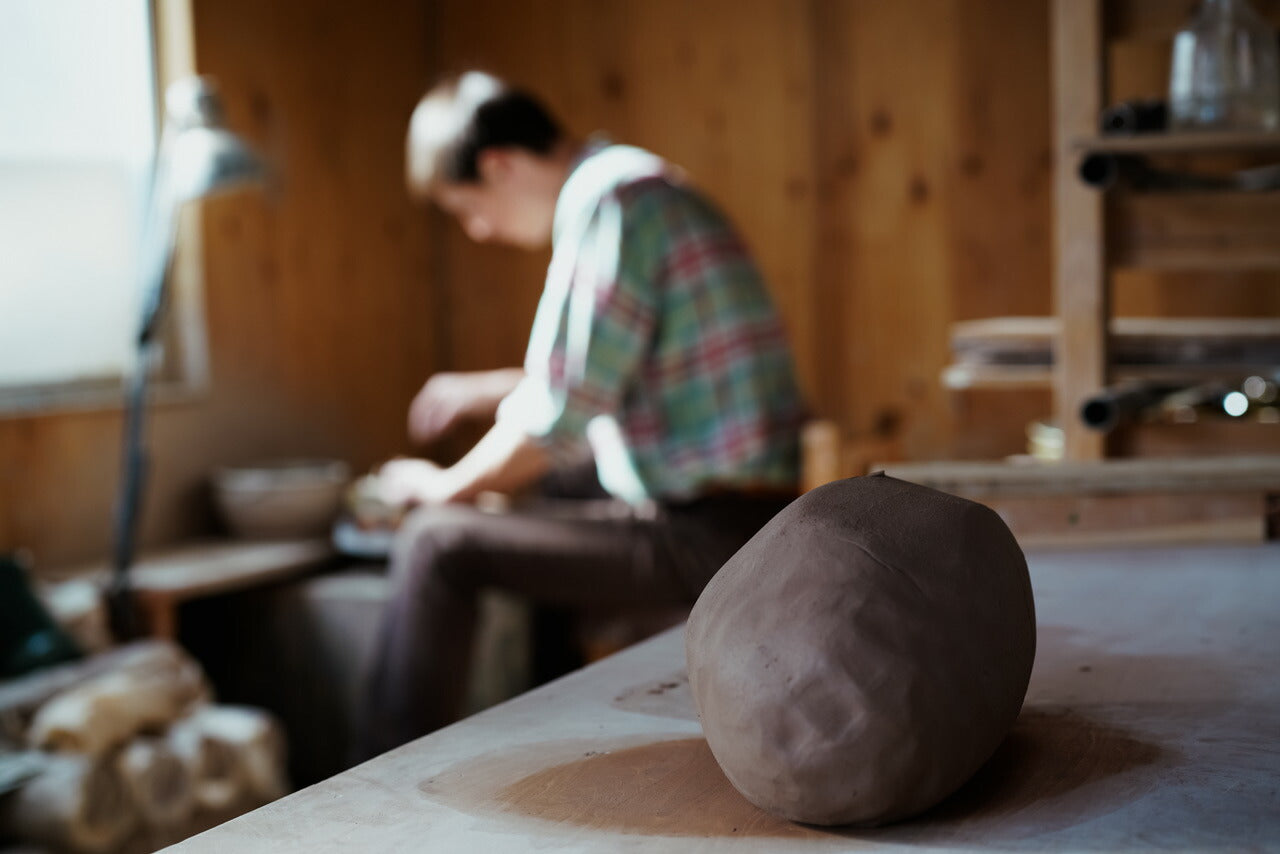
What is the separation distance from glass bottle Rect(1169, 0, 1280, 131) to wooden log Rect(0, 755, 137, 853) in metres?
1.62

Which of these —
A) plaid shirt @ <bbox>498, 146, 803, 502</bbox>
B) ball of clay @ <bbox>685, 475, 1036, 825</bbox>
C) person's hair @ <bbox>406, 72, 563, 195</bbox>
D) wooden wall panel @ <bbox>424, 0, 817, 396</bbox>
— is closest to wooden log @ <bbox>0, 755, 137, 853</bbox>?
plaid shirt @ <bbox>498, 146, 803, 502</bbox>

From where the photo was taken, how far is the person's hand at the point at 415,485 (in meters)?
2.06

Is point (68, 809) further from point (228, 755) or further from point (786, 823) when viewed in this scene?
point (786, 823)

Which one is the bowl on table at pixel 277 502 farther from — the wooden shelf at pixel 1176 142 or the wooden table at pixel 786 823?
the wooden table at pixel 786 823

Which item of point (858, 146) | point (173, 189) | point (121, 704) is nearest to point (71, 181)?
point (173, 189)

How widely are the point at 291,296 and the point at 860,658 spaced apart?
8.22 ft

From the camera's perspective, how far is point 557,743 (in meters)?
0.70

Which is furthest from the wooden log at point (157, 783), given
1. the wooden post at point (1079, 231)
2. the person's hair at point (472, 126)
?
the wooden post at point (1079, 231)

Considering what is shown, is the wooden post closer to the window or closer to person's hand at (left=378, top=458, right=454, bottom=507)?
person's hand at (left=378, top=458, right=454, bottom=507)

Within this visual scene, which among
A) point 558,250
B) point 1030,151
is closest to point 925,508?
point 558,250

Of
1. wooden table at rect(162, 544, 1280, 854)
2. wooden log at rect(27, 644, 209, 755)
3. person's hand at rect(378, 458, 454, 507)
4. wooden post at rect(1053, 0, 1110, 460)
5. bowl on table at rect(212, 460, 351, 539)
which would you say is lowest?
wooden log at rect(27, 644, 209, 755)

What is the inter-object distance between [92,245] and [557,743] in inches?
84.3

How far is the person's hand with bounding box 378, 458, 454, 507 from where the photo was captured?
2.06 metres

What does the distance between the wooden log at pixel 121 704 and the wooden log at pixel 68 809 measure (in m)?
0.03
